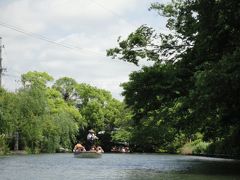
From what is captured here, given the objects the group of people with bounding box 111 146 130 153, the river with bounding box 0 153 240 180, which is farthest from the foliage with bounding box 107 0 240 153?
the group of people with bounding box 111 146 130 153

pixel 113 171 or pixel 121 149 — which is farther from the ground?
pixel 121 149

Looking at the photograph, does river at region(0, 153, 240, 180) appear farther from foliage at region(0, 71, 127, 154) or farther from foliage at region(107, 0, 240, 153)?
foliage at region(0, 71, 127, 154)

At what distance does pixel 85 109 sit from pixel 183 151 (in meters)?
30.8

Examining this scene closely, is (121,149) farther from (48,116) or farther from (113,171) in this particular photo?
(113,171)

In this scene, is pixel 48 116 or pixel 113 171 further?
pixel 48 116

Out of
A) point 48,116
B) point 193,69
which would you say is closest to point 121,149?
point 48,116

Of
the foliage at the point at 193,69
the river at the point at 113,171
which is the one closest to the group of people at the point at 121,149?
the foliage at the point at 193,69

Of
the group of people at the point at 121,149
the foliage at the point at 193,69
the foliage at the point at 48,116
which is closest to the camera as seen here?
the foliage at the point at 193,69

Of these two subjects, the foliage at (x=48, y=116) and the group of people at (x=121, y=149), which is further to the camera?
the group of people at (x=121, y=149)

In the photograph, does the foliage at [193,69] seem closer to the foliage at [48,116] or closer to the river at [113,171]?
the river at [113,171]

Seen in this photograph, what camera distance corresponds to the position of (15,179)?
21.0 metres

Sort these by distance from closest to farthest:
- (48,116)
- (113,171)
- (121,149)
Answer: (113,171) < (48,116) < (121,149)

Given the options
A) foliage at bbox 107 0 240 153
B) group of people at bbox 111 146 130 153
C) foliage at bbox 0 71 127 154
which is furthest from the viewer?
group of people at bbox 111 146 130 153

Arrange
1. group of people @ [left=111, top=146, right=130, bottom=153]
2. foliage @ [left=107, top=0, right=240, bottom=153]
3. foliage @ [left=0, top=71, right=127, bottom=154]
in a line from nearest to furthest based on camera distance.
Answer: foliage @ [left=107, top=0, right=240, bottom=153] → foliage @ [left=0, top=71, right=127, bottom=154] → group of people @ [left=111, top=146, right=130, bottom=153]
